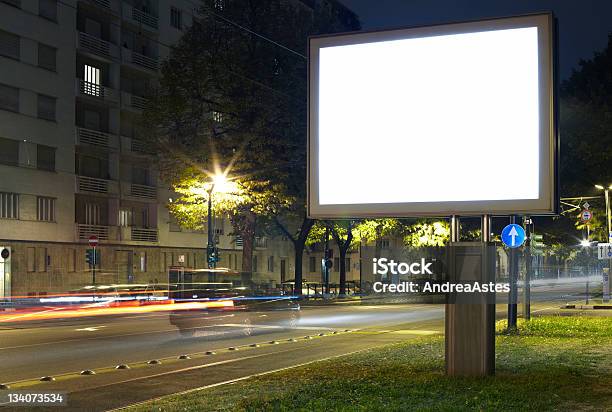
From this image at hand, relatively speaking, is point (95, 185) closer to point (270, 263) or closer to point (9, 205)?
point (9, 205)

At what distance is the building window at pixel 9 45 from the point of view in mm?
46500

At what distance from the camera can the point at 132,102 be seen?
58.0 metres

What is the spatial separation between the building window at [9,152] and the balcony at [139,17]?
43.8 feet

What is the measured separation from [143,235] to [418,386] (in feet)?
159

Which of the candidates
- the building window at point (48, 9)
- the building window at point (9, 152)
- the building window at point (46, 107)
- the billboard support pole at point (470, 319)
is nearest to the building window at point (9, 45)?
the building window at point (48, 9)

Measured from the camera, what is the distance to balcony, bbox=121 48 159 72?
2254 inches

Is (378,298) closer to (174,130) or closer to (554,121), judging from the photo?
(174,130)

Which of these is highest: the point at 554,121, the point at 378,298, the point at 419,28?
the point at 419,28

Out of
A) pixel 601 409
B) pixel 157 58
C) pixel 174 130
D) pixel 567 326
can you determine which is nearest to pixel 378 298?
pixel 174 130

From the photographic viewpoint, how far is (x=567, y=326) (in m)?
23.5

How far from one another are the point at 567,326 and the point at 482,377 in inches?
488

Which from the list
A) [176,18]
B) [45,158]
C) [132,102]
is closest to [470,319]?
[45,158]

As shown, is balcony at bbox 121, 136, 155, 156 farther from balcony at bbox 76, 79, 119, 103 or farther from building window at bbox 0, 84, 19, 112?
building window at bbox 0, 84, 19, 112

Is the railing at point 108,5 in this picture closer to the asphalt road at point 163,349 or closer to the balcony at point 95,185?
the balcony at point 95,185
